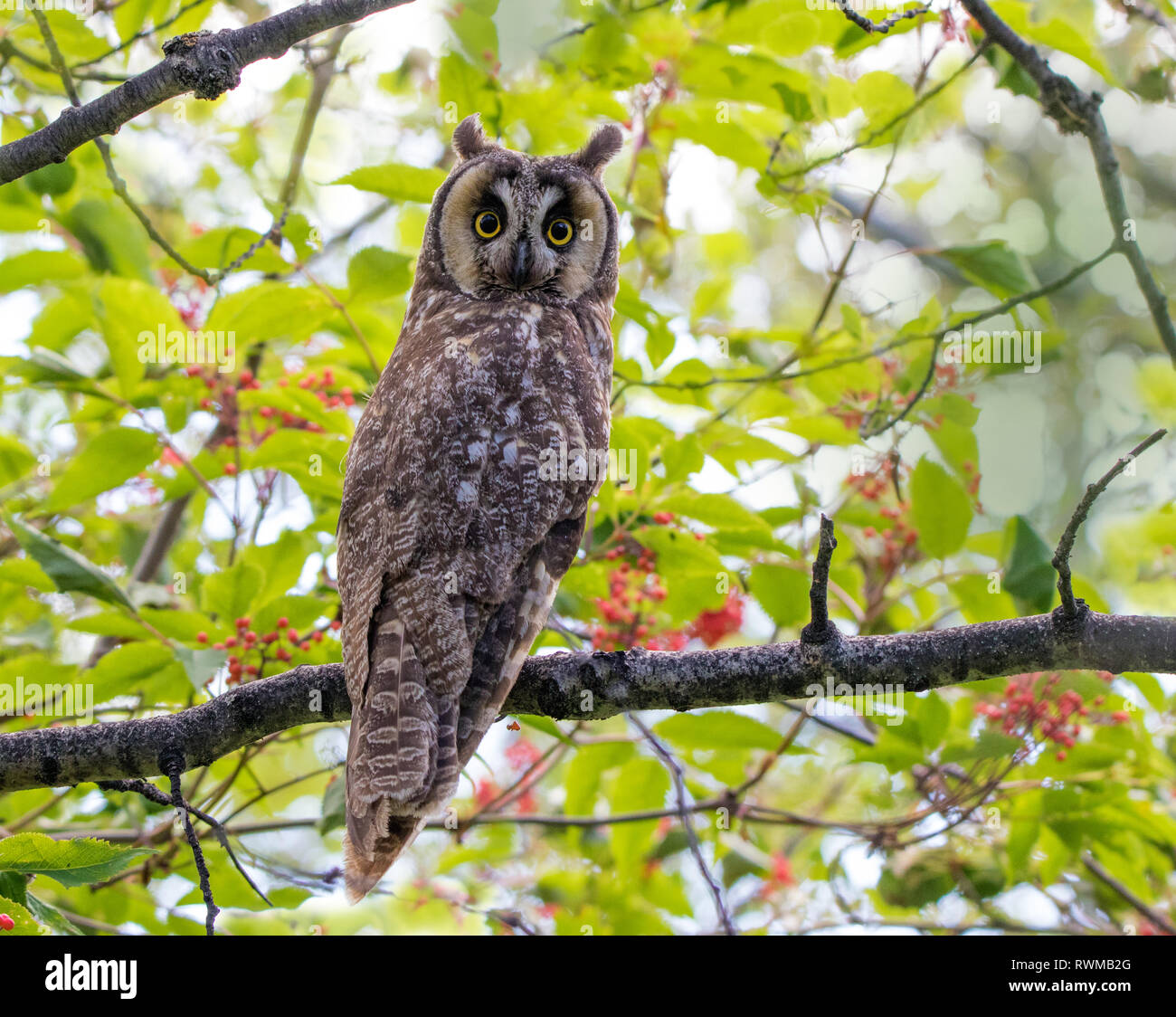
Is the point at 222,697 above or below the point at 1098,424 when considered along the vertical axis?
below

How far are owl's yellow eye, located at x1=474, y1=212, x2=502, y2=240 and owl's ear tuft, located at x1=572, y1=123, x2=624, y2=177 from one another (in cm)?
38

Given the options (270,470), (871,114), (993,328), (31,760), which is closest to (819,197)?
(871,114)

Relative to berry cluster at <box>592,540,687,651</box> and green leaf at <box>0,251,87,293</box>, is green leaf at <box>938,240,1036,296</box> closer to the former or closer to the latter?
berry cluster at <box>592,540,687,651</box>

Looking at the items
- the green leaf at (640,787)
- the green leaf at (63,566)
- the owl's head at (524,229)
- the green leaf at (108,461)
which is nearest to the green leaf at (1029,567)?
the green leaf at (640,787)

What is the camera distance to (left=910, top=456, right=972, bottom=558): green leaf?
282cm

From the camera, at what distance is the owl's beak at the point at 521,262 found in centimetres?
295

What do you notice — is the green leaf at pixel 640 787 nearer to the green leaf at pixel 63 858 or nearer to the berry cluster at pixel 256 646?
the berry cluster at pixel 256 646

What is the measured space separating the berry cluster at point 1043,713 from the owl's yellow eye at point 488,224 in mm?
2018

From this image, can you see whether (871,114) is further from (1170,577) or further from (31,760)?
(31,760)

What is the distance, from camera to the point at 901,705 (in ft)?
9.00

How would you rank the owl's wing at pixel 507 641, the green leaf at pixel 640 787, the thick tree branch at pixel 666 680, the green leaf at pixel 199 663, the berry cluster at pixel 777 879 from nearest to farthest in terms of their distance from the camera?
1. the thick tree branch at pixel 666 680
2. the green leaf at pixel 199 663
3. the owl's wing at pixel 507 641
4. the green leaf at pixel 640 787
5. the berry cluster at pixel 777 879

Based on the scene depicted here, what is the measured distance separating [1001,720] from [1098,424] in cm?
753

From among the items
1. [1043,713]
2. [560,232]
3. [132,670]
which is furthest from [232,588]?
[1043,713]

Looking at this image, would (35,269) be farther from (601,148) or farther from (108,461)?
(601,148)
